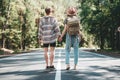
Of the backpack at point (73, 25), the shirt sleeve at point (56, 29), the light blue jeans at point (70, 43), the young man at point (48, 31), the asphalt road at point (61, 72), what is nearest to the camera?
the asphalt road at point (61, 72)

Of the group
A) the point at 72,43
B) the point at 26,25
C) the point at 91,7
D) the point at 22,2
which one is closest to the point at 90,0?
the point at 91,7

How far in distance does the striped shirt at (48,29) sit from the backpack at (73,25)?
419 millimetres

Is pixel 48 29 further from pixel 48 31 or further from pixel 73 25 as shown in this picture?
pixel 73 25

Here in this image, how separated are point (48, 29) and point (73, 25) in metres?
0.85

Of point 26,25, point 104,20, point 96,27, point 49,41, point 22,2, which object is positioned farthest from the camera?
point 26,25

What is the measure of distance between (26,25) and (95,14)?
2590 centimetres

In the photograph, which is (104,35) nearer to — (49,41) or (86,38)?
(49,41)

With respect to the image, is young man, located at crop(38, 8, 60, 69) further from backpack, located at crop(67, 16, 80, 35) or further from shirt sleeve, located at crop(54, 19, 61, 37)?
backpack, located at crop(67, 16, 80, 35)

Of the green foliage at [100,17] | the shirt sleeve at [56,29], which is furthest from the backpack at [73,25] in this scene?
the green foliage at [100,17]

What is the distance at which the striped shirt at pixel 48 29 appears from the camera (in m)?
12.0

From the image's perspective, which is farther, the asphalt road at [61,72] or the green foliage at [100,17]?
the green foliage at [100,17]

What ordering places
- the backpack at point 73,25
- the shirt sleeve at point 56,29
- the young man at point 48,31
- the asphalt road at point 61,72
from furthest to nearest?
the backpack at point 73,25
the shirt sleeve at point 56,29
the young man at point 48,31
the asphalt road at point 61,72

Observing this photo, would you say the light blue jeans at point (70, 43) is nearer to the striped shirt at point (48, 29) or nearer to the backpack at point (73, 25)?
the backpack at point (73, 25)

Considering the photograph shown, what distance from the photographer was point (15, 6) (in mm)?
63656
